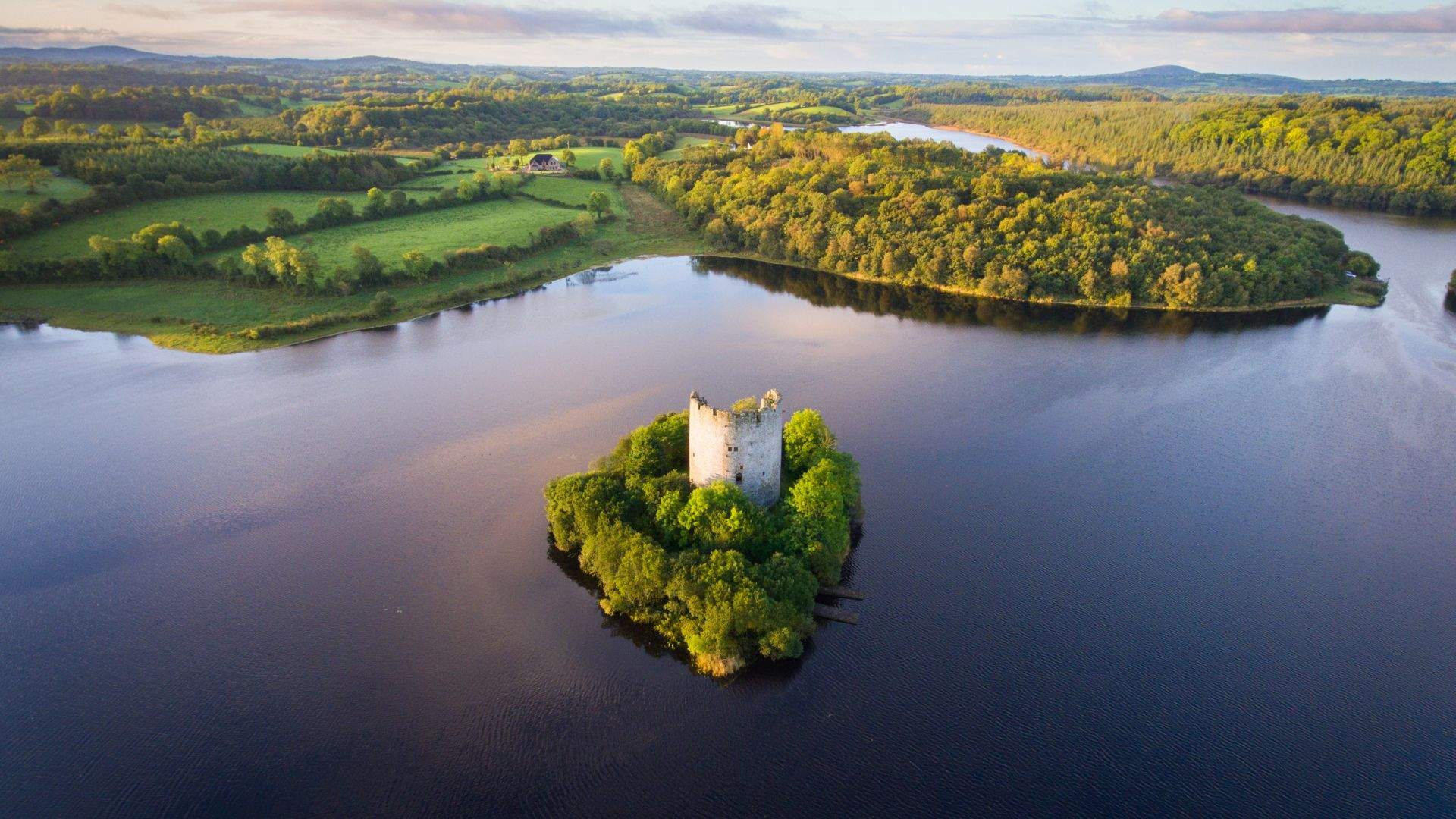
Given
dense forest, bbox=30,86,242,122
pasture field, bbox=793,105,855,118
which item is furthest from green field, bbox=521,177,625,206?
pasture field, bbox=793,105,855,118

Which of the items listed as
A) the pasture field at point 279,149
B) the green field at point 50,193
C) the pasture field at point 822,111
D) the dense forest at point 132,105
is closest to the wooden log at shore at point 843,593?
the green field at point 50,193

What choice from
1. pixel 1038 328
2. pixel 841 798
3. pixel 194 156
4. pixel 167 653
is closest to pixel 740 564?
pixel 841 798

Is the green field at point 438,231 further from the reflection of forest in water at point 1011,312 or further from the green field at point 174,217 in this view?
the reflection of forest in water at point 1011,312

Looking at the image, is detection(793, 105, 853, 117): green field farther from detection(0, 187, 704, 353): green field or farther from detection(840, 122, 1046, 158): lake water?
Result: detection(0, 187, 704, 353): green field

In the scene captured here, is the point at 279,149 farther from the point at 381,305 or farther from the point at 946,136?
the point at 946,136

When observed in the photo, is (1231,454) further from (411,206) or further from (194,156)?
(194,156)

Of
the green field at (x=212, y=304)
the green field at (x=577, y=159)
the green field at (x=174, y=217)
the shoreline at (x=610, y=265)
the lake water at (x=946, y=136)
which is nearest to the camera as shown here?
the shoreline at (x=610, y=265)
